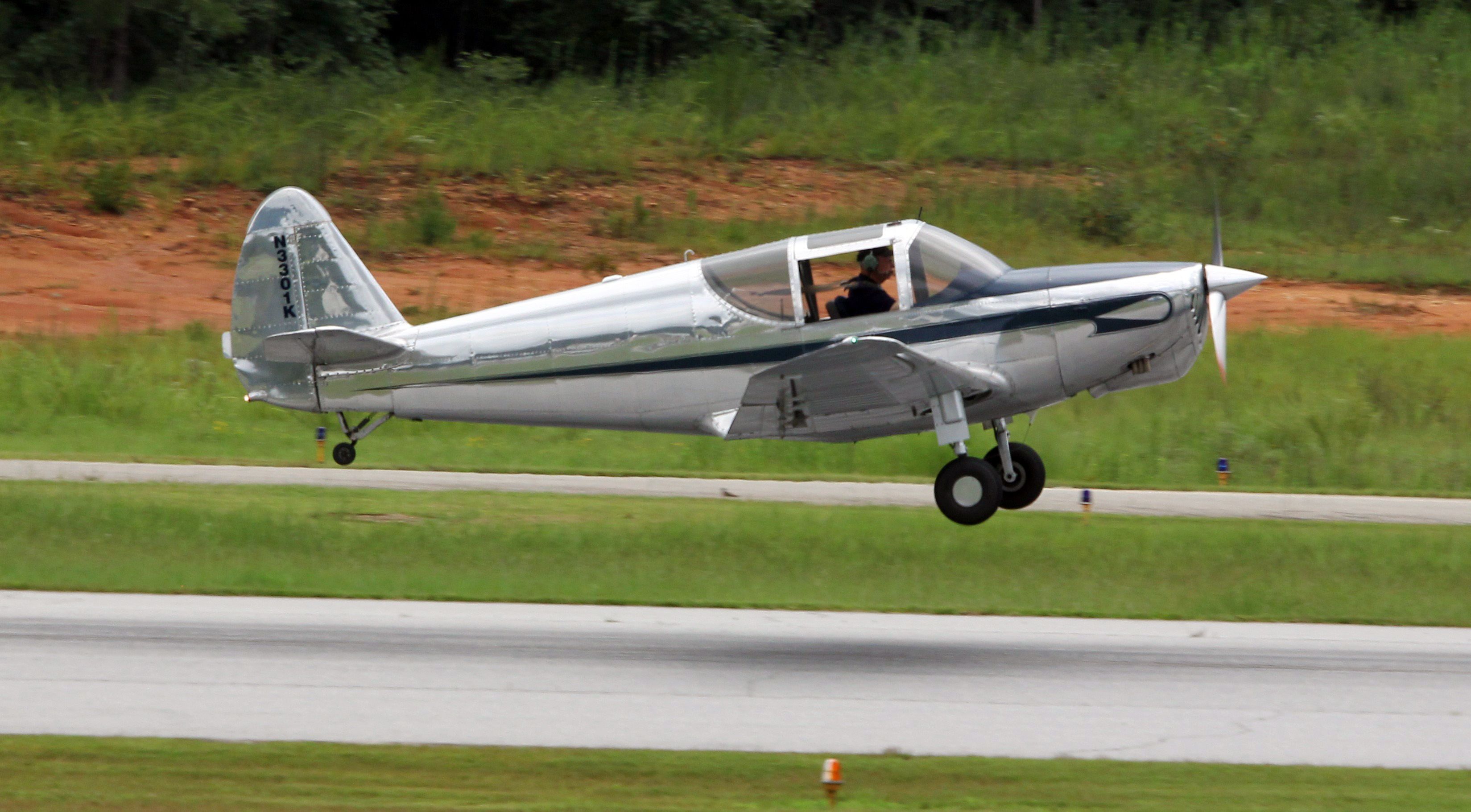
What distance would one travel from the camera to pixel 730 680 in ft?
40.1

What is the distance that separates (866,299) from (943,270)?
0.66m

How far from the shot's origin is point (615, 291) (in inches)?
518

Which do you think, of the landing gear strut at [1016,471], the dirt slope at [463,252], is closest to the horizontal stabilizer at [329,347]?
the landing gear strut at [1016,471]

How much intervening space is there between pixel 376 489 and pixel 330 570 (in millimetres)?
4555

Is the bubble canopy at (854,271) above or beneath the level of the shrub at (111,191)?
beneath

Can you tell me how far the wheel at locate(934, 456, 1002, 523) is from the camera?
12.5 m

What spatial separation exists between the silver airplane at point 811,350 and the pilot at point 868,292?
13 mm

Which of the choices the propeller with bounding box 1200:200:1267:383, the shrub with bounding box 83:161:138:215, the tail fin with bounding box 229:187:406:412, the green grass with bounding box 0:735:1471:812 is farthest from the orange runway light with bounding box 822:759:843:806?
the shrub with bounding box 83:161:138:215

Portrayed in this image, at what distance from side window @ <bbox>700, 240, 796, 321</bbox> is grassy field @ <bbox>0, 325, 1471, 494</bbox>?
9.70 meters

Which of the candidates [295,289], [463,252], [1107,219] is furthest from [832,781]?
[1107,219]

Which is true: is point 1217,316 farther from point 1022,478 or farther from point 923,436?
point 923,436

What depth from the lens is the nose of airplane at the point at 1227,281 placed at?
41.6ft

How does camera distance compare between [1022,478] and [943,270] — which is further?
[1022,478]

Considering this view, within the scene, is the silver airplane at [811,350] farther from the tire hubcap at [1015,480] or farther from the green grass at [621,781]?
the green grass at [621,781]
